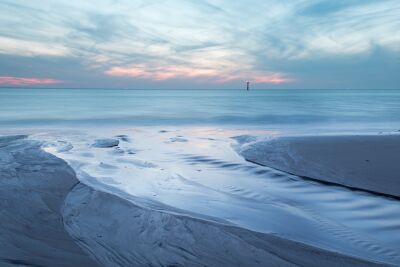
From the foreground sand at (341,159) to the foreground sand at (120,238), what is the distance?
139 inches

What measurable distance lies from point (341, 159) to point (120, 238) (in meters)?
6.70

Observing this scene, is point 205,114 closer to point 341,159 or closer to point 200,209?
point 341,159

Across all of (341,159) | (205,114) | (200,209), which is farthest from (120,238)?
(205,114)

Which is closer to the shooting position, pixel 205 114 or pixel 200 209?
pixel 200 209

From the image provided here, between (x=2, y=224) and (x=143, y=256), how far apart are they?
7.29 ft

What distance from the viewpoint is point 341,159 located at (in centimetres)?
869

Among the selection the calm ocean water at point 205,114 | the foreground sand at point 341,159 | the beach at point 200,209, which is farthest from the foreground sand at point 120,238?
the calm ocean water at point 205,114

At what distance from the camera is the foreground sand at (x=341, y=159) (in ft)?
22.5

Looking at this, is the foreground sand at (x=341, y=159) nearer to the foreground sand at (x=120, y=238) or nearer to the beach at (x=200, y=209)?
the beach at (x=200, y=209)

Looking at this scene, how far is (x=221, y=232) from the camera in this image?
4.21 m

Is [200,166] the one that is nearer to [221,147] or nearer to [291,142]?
[221,147]

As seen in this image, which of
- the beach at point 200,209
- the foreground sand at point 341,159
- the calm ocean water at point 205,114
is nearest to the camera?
the beach at point 200,209

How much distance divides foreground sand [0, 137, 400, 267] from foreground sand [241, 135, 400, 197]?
3.54 metres

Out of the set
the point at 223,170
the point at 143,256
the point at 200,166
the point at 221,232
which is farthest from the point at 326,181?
the point at 143,256
